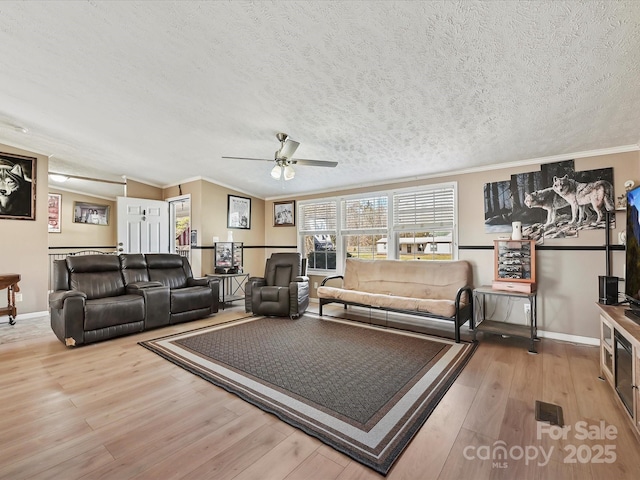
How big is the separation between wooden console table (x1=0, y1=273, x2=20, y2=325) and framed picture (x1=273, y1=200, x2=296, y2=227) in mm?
4245

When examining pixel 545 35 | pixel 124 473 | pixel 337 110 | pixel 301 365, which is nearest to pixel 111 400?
pixel 124 473

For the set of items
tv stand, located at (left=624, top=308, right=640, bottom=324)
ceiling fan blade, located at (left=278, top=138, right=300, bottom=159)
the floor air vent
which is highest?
ceiling fan blade, located at (left=278, top=138, right=300, bottom=159)

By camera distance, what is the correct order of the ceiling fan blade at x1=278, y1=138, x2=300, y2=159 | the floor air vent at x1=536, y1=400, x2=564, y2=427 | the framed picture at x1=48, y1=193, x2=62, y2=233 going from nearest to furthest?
the floor air vent at x1=536, y1=400, x2=564, y2=427 < the ceiling fan blade at x1=278, y1=138, x2=300, y2=159 < the framed picture at x1=48, y1=193, x2=62, y2=233

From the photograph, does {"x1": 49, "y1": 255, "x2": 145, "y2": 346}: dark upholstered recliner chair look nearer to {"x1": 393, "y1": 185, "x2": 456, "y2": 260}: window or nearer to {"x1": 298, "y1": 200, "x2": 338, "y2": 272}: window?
{"x1": 298, "y1": 200, "x2": 338, "y2": 272}: window

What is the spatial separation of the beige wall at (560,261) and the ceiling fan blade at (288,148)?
2.56 metres

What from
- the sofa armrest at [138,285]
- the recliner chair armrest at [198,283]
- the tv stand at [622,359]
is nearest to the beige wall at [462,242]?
the recliner chair armrest at [198,283]

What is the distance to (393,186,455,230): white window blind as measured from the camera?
4.40m

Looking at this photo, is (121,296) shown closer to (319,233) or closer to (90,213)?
(319,233)

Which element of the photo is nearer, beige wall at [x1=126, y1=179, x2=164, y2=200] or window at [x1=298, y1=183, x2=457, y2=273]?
window at [x1=298, y1=183, x2=457, y2=273]

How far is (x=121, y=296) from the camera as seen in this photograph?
13.0 feet

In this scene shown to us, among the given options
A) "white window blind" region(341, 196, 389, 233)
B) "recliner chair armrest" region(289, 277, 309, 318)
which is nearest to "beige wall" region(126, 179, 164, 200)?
"recliner chair armrest" region(289, 277, 309, 318)

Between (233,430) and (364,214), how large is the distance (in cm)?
406

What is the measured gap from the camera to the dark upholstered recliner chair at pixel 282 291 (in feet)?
14.9

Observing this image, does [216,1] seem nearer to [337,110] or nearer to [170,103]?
[337,110]
